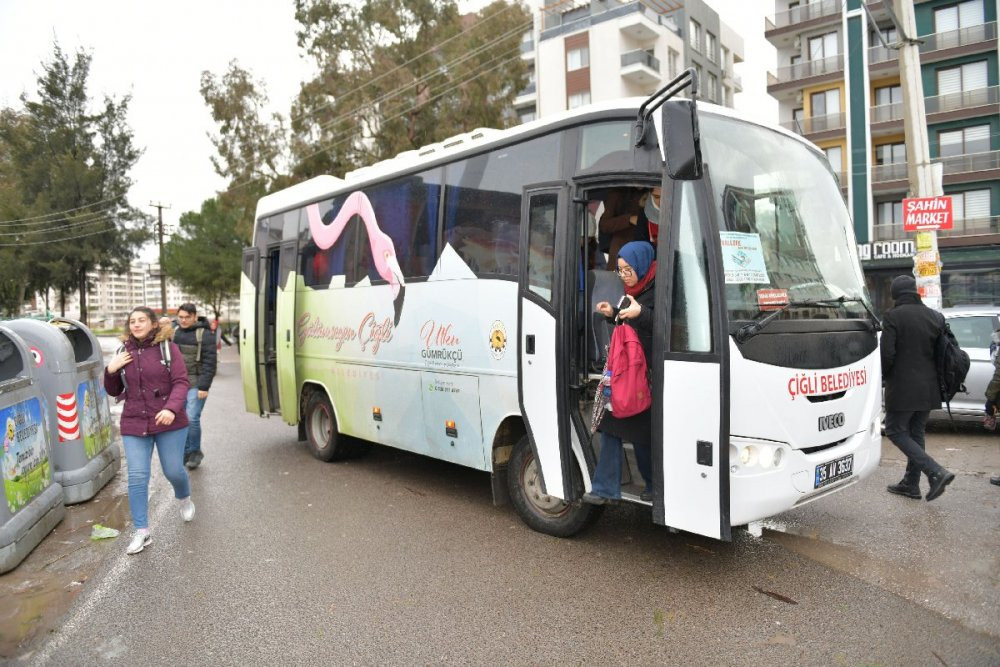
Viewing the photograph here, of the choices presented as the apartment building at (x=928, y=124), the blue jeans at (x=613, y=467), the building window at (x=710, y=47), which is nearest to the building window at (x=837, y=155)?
the apartment building at (x=928, y=124)

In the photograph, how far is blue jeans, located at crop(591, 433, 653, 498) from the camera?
476 centimetres

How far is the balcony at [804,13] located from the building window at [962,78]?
675 centimetres

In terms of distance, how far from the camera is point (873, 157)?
120 feet

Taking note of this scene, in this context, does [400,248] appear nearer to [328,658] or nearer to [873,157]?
[328,658]

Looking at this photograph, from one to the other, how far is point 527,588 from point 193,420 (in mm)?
5475

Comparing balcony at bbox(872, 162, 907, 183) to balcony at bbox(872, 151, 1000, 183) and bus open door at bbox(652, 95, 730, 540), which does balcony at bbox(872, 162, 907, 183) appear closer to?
balcony at bbox(872, 151, 1000, 183)

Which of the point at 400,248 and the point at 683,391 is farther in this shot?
the point at 400,248

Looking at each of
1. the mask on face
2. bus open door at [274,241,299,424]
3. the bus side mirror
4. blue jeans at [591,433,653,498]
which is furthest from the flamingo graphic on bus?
the bus side mirror

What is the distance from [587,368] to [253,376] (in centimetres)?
600

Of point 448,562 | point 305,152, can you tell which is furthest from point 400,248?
point 305,152

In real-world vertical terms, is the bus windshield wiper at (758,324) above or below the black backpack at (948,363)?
above

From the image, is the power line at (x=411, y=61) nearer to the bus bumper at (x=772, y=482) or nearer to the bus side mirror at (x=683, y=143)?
the bus side mirror at (x=683, y=143)

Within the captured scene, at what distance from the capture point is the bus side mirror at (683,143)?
417 cm

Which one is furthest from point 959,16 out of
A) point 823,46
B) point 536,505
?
point 536,505
